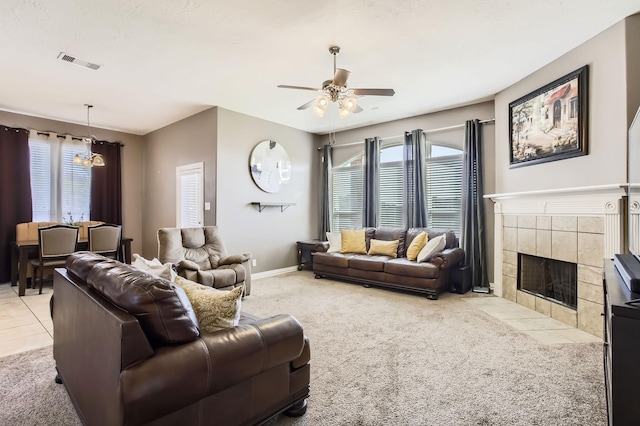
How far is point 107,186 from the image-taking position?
6.42 metres

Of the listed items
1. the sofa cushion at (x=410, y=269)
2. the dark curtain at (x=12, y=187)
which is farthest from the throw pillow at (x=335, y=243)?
the dark curtain at (x=12, y=187)

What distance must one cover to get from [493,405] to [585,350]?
1.42 m

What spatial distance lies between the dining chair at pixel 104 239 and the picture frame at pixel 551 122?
6.04 metres

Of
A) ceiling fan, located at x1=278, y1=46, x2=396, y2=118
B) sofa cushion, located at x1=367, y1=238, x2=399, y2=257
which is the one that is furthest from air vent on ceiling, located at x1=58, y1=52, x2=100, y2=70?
sofa cushion, located at x1=367, y1=238, x2=399, y2=257

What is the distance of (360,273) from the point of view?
5094 millimetres

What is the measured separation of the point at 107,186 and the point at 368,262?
534 cm


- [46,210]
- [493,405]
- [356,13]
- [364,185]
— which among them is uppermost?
[356,13]

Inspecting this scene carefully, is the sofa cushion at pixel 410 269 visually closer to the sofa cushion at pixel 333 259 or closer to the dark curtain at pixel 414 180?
the sofa cushion at pixel 333 259

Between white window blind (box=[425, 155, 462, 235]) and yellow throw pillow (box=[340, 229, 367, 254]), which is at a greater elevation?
white window blind (box=[425, 155, 462, 235])

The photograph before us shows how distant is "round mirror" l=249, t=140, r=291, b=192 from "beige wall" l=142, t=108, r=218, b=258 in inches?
29.9

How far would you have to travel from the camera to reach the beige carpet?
74.4 inches

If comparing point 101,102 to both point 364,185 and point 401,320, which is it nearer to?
point 364,185

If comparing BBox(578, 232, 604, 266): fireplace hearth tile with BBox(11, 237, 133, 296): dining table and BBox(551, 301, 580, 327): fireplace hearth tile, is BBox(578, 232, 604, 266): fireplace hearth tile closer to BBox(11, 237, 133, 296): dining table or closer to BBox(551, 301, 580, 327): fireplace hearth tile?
BBox(551, 301, 580, 327): fireplace hearth tile

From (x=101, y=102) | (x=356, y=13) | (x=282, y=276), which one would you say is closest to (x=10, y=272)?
(x=101, y=102)
